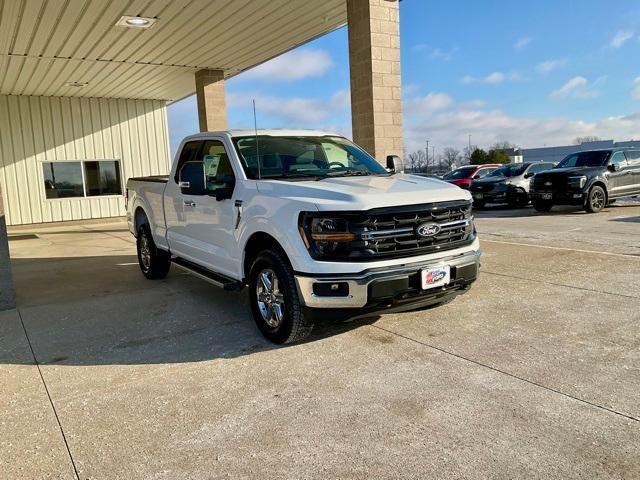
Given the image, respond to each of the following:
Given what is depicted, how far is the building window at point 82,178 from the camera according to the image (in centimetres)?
1859

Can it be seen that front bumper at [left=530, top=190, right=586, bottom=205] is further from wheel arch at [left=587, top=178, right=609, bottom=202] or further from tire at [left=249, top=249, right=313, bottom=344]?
tire at [left=249, top=249, right=313, bottom=344]

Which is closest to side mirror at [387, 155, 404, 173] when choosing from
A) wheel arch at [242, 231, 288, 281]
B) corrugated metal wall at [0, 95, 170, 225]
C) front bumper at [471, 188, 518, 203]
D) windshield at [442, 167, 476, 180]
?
wheel arch at [242, 231, 288, 281]

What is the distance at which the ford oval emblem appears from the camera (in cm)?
422

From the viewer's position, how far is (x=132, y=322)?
5.52 metres

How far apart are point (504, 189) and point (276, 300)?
14.2 metres

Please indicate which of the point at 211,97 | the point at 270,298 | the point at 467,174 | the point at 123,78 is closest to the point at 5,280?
the point at 270,298

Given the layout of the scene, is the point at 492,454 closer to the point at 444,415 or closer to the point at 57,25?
the point at 444,415

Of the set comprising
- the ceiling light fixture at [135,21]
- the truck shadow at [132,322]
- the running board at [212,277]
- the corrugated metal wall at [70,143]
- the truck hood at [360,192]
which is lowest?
the truck shadow at [132,322]

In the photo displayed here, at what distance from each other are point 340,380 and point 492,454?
1284 millimetres

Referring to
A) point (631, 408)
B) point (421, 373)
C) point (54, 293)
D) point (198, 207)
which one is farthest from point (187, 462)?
point (54, 293)

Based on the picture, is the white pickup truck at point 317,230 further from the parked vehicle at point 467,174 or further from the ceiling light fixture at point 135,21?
the parked vehicle at point 467,174

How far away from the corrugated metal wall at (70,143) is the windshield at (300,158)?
15789mm

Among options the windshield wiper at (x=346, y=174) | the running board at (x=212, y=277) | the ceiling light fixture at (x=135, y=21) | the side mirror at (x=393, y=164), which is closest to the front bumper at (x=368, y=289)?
the running board at (x=212, y=277)

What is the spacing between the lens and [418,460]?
106 inches
